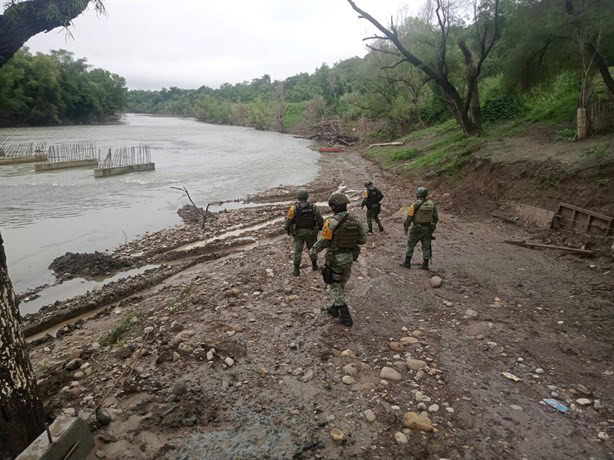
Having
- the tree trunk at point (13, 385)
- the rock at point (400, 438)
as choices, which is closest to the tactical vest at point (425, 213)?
the rock at point (400, 438)

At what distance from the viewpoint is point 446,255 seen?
1021 centimetres

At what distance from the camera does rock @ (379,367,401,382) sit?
5.26m

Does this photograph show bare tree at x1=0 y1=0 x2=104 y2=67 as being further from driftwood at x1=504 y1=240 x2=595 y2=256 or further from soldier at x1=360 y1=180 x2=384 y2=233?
driftwood at x1=504 y1=240 x2=595 y2=256

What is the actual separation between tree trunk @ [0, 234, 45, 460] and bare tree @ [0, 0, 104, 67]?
191 centimetres

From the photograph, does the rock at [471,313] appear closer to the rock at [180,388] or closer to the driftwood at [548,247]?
the driftwood at [548,247]

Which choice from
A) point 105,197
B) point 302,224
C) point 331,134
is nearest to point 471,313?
point 302,224

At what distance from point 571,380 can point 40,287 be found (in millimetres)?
11845

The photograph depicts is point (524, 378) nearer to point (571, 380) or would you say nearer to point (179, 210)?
point (571, 380)

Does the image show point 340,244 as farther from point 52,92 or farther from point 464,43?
point 52,92

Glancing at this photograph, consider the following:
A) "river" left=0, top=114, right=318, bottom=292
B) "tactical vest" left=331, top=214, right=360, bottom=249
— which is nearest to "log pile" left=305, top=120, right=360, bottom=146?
"river" left=0, top=114, right=318, bottom=292

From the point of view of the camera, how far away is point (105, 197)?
22500 millimetres

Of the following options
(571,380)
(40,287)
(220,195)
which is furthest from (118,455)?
(220,195)

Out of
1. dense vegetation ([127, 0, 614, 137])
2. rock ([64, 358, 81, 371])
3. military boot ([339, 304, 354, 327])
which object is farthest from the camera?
dense vegetation ([127, 0, 614, 137])

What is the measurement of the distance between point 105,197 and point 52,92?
74169 mm
